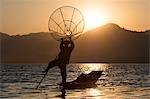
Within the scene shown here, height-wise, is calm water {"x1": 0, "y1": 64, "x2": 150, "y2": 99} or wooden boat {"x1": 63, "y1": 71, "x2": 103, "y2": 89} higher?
wooden boat {"x1": 63, "y1": 71, "x2": 103, "y2": 89}

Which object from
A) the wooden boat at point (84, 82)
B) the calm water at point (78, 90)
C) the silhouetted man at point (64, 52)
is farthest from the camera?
the wooden boat at point (84, 82)

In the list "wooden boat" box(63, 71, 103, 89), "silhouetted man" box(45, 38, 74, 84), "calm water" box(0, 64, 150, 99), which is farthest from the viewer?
"wooden boat" box(63, 71, 103, 89)

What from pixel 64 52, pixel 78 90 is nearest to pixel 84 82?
pixel 78 90

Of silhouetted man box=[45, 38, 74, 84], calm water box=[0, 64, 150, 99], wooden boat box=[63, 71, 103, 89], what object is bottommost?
calm water box=[0, 64, 150, 99]

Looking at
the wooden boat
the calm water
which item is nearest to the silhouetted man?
the calm water

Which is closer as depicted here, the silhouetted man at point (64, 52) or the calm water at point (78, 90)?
the silhouetted man at point (64, 52)

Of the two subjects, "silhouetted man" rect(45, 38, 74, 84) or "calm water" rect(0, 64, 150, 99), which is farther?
"calm water" rect(0, 64, 150, 99)

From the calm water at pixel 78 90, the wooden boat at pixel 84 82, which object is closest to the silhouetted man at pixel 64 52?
the calm water at pixel 78 90

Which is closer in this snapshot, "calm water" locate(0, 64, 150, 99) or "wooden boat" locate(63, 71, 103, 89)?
"calm water" locate(0, 64, 150, 99)

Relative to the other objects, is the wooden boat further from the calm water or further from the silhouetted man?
the silhouetted man

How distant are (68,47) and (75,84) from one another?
15.1 m

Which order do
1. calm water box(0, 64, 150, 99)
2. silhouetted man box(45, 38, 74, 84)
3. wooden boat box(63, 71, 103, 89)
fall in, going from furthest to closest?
wooden boat box(63, 71, 103, 89)
calm water box(0, 64, 150, 99)
silhouetted man box(45, 38, 74, 84)

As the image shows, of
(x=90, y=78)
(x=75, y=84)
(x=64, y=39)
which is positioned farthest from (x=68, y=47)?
(x=90, y=78)

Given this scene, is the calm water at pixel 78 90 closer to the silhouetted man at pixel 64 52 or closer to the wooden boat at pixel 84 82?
the wooden boat at pixel 84 82
